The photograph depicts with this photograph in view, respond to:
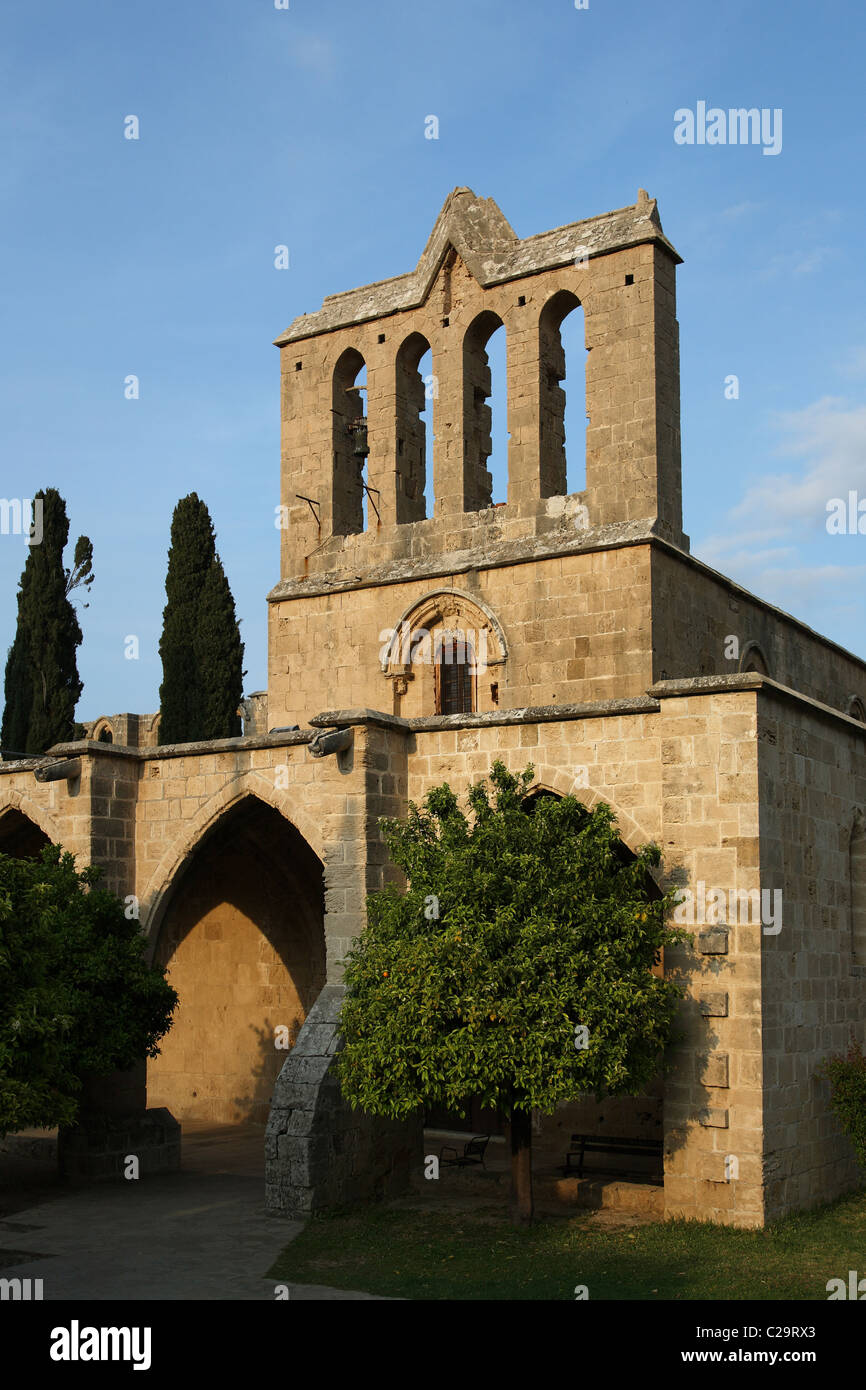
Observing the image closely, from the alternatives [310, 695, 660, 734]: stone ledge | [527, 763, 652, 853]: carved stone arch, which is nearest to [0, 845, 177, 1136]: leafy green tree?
[310, 695, 660, 734]: stone ledge

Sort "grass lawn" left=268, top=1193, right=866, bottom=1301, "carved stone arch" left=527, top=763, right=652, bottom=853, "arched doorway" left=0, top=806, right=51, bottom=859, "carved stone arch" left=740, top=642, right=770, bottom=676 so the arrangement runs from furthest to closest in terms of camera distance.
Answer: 1. "carved stone arch" left=740, top=642, right=770, bottom=676
2. "arched doorway" left=0, top=806, right=51, bottom=859
3. "carved stone arch" left=527, top=763, right=652, bottom=853
4. "grass lawn" left=268, top=1193, right=866, bottom=1301

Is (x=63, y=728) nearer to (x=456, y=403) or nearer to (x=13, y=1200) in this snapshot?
(x=456, y=403)

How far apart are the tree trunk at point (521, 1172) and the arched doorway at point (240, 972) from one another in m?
7.04

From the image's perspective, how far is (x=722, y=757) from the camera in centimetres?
1145

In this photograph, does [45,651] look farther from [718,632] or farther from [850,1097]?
[850,1097]

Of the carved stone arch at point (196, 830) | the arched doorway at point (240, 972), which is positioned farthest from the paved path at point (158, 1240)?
the arched doorway at point (240, 972)

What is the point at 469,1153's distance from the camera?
49.1 feet

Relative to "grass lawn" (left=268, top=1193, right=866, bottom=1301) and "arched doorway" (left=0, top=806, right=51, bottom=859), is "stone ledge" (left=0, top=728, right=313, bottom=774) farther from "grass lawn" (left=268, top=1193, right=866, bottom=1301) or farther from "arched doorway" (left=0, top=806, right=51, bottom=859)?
"grass lawn" (left=268, top=1193, right=866, bottom=1301)

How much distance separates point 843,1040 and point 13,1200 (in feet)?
27.5

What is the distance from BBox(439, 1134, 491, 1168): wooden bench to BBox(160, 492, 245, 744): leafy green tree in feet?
33.8

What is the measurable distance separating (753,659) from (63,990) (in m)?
10.8

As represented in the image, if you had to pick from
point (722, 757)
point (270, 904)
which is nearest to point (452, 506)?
point (270, 904)

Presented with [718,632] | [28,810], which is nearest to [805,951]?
[718,632]

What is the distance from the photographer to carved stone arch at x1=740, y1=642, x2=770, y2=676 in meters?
18.5
